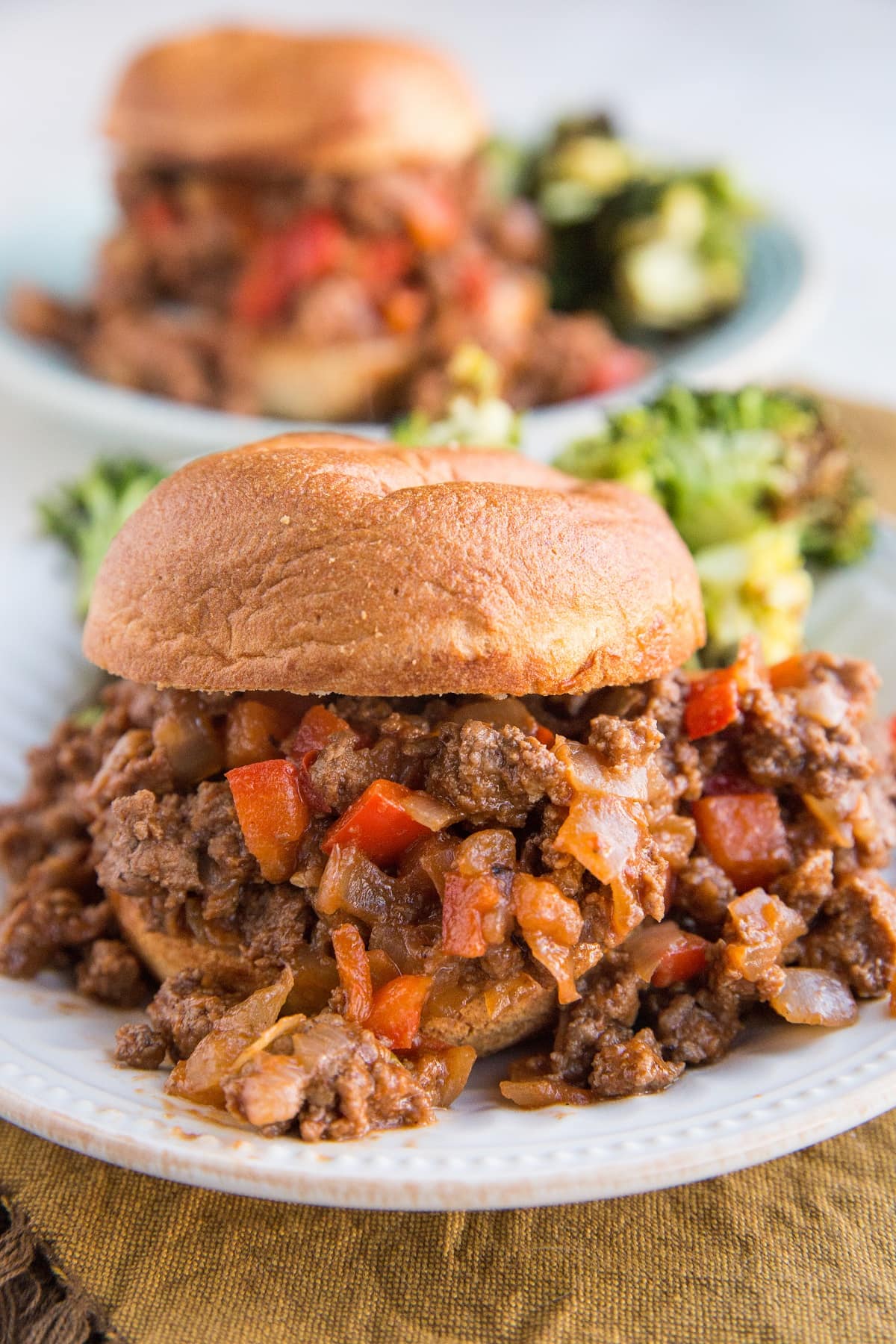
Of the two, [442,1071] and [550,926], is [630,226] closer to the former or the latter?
[550,926]

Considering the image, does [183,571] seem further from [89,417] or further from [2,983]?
[89,417]

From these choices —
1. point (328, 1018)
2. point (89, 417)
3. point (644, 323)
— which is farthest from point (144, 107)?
point (328, 1018)

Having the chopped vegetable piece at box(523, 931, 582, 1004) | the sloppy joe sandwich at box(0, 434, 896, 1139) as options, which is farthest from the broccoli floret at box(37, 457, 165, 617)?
the chopped vegetable piece at box(523, 931, 582, 1004)

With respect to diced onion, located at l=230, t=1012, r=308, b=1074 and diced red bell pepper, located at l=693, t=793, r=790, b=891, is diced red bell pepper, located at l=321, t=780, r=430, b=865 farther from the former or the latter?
diced red bell pepper, located at l=693, t=793, r=790, b=891

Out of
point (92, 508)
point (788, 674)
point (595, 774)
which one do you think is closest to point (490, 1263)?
point (595, 774)

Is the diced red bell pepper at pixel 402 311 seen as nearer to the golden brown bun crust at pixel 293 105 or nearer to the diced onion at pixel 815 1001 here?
the golden brown bun crust at pixel 293 105

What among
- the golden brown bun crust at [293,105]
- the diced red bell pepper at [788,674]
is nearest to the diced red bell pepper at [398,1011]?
the diced red bell pepper at [788,674]
